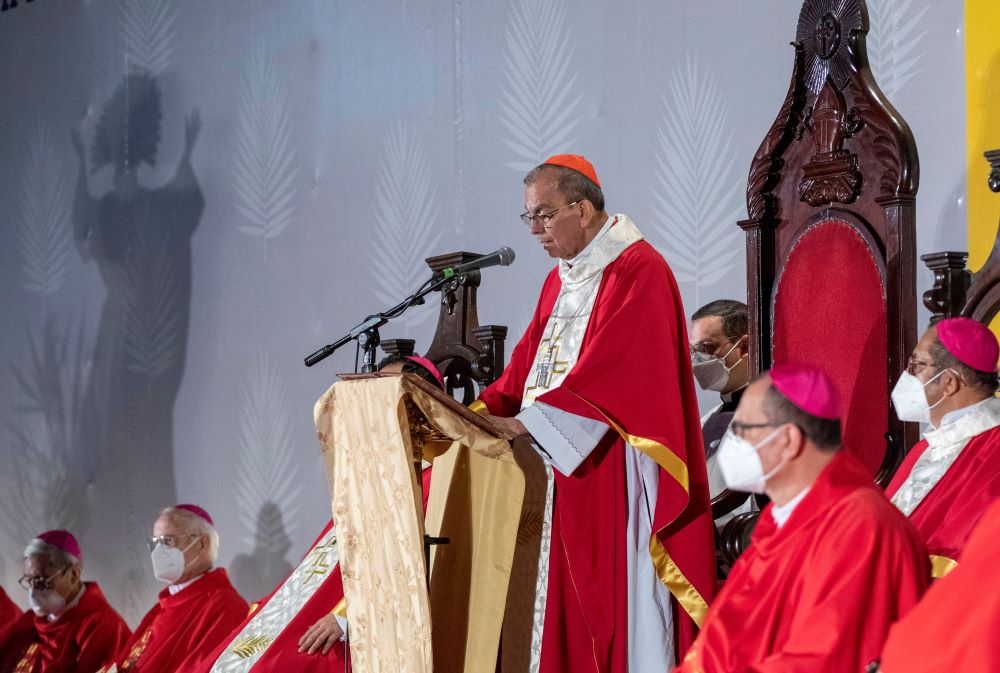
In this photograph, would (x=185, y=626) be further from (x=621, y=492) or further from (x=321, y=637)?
(x=621, y=492)

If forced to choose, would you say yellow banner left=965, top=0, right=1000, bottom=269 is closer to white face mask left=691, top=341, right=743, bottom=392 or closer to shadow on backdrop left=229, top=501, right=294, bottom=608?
white face mask left=691, top=341, right=743, bottom=392

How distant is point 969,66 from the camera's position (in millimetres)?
4930

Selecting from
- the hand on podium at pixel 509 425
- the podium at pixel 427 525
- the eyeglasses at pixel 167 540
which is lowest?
the eyeglasses at pixel 167 540

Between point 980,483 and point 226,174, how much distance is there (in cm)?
579

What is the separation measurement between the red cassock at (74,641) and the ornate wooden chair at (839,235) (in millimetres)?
4414

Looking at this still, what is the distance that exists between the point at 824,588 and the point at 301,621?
117 inches

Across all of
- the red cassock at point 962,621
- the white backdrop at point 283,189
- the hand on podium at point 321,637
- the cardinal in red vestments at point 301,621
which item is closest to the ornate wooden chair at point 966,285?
the white backdrop at point 283,189

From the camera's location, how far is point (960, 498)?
3.73 m

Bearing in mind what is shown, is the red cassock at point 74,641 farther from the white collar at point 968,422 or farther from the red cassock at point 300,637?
the white collar at point 968,422

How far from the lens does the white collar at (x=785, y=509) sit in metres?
2.82

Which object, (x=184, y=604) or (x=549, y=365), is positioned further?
(x=184, y=604)

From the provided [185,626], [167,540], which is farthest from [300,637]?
[167,540]

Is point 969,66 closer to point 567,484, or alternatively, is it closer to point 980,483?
point 980,483

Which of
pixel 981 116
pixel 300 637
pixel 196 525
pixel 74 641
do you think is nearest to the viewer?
pixel 981 116
